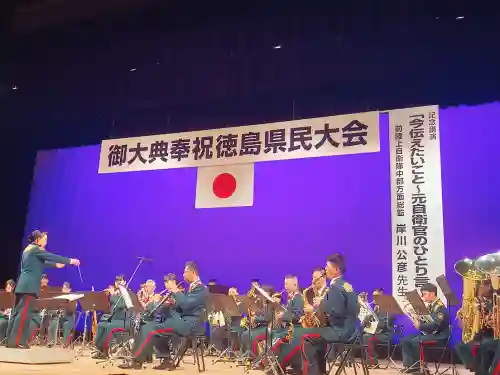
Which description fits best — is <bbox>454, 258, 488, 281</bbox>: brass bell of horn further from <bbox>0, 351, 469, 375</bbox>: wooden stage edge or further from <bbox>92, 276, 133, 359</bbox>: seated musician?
<bbox>92, 276, 133, 359</bbox>: seated musician

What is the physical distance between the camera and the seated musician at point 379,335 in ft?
24.4

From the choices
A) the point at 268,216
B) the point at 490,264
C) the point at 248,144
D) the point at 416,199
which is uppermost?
the point at 248,144

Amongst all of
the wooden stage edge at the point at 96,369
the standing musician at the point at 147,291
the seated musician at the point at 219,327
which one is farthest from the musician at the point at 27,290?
the seated musician at the point at 219,327

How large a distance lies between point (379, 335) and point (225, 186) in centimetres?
388

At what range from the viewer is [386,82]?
893cm

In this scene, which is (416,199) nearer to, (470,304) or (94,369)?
(470,304)

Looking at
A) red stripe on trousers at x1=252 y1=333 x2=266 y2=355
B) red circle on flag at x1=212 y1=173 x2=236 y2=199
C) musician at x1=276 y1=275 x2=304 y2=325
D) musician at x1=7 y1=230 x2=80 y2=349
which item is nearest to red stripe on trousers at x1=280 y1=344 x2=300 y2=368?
musician at x1=276 y1=275 x2=304 y2=325

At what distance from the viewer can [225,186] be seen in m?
9.88

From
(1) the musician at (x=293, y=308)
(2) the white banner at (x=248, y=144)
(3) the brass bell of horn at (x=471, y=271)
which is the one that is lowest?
(1) the musician at (x=293, y=308)

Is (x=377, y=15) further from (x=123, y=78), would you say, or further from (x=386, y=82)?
(x=123, y=78)

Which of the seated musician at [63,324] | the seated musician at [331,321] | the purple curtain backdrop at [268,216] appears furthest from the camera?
the seated musician at [63,324]

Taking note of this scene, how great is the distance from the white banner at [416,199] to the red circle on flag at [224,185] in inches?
115

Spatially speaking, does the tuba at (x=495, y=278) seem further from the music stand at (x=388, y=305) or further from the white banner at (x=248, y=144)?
the white banner at (x=248, y=144)

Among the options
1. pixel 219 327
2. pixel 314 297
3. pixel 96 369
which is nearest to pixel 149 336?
pixel 96 369
